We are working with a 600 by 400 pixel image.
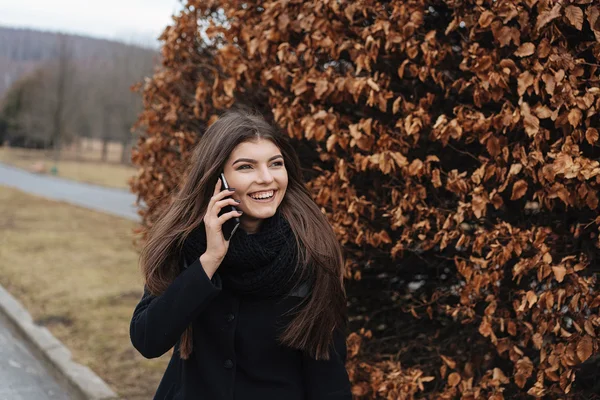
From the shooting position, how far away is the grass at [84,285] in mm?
5078

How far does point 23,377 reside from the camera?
16.2ft

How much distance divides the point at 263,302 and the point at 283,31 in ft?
4.84

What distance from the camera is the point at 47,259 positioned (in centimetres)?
898

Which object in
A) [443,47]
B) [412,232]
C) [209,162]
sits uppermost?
[443,47]

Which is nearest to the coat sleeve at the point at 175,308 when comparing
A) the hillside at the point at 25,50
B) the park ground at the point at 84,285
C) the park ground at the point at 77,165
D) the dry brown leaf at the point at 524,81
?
the park ground at the point at 84,285

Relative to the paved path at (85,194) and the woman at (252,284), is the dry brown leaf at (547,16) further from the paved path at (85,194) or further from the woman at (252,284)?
the paved path at (85,194)

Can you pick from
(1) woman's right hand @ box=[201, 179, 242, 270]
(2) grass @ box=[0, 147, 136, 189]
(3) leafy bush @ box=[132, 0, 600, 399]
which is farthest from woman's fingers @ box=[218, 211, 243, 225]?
(2) grass @ box=[0, 147, 136, 189]

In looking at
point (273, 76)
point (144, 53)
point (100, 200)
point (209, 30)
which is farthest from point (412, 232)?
point (144, 53)

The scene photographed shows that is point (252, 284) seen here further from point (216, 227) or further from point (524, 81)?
point (524, 81)

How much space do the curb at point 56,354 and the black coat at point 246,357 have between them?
2.63 meters

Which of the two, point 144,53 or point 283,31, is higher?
point 144,53

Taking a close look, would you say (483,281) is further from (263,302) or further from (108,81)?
(108,81)

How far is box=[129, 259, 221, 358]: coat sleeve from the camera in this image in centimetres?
192

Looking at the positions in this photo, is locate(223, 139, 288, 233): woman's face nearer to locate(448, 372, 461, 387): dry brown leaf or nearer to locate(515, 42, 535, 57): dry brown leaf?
locate(515, 42, 535, 57): dry brown leaf
